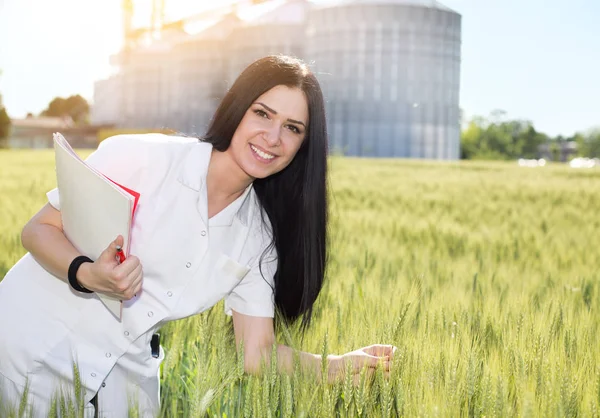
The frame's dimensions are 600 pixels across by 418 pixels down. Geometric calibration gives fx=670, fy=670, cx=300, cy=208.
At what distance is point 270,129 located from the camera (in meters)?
1.54

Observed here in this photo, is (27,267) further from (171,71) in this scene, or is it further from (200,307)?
(171,71)

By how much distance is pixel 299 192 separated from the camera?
175 cm

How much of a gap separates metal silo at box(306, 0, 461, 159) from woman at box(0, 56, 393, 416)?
3433cm

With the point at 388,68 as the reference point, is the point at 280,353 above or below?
below

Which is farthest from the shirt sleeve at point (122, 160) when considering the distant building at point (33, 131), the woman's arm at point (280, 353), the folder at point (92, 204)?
the distant building at point (33, 131)

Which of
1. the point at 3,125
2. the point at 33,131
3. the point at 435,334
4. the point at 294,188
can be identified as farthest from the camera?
the point at 33,131

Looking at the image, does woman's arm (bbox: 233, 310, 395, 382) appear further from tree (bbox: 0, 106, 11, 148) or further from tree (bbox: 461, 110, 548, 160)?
tree (bbox: 461, 110, 548, 160)

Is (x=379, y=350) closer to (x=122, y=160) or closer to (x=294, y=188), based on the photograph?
(x=294, y=188)

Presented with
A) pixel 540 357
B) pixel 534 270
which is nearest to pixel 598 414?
pixel 540 357

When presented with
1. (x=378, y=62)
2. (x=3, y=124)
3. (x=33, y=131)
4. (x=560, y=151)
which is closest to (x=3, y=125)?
(x=3, y=124)

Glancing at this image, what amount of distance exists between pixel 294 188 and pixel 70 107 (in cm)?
6178

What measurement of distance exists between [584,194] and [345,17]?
102ft

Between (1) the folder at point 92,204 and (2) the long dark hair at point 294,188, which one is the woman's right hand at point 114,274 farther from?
(2) the long dark hair at point 294,188

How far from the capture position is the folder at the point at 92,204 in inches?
44.7
